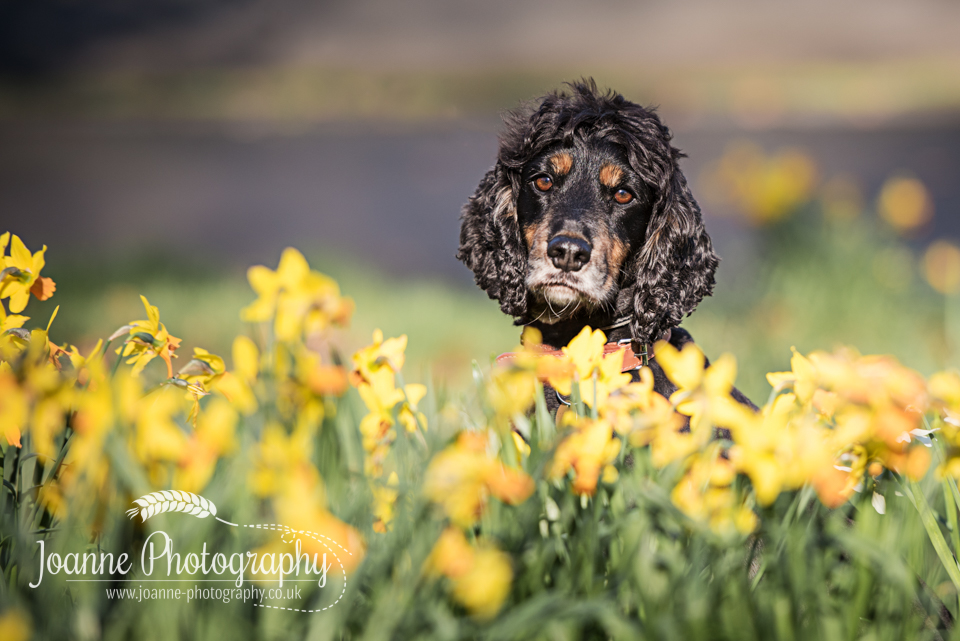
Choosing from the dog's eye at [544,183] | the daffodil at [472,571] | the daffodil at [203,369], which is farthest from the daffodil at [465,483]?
the dog's eye at [544,183]

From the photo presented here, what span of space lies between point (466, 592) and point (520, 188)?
2.25 m

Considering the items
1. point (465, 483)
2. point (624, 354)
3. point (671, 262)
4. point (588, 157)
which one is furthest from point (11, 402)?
point (671, 262)

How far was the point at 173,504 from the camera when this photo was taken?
4.66ft

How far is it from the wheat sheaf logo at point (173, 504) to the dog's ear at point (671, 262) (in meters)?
1.91

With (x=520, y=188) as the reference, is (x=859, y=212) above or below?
above

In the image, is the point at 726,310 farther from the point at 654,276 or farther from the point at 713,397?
the point at 713,397

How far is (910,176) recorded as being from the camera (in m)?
9.79

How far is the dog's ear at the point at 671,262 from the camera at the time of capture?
115 inches

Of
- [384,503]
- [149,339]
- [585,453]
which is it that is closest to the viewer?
[585,453]

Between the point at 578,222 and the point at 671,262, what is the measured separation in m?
0.52

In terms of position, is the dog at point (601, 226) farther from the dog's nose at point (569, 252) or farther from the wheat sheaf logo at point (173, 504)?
the wheat sheaf logo at point (173, 504)

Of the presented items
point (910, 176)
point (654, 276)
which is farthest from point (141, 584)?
point (910, 176)

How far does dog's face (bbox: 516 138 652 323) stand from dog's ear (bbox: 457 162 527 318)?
0.06 metres

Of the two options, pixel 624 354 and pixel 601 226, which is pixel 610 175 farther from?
pixel 624 354
